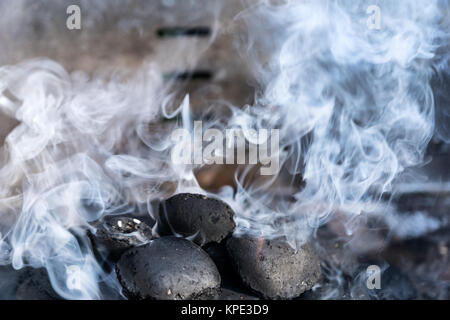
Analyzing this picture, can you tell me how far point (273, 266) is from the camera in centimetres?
258

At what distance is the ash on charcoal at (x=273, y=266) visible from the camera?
256 cm

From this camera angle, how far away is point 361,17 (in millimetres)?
3982

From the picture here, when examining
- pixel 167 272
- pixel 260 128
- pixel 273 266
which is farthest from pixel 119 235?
pixel 260 128

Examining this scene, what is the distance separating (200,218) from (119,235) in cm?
49

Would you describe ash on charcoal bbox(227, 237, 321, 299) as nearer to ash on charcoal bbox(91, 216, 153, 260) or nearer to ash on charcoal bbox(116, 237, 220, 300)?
ash on charcoal bbox(116, 237, 220, 300)

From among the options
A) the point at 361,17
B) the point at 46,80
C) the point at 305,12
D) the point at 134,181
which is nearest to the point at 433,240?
the point at 361,17

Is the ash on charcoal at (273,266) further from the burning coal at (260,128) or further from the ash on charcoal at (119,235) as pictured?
the ash on charcoal at (119,235)

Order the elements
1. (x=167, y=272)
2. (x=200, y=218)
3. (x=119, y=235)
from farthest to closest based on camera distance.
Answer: (x=200, y=218) → (x=119, y=235) → (x=167, y=272)

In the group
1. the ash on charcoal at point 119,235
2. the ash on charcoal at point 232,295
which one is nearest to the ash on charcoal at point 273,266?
the ash on charcoal at point 232,295

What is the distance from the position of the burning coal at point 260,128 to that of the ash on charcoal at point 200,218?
6.1 inches

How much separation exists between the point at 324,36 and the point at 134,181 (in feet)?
8.33

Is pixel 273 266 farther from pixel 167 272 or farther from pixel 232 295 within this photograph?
pixel 167 272

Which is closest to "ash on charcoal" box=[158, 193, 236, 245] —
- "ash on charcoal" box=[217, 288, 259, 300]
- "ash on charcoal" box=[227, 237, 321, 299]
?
"ash on charcoal" box=[227, 237, 321, 299]
